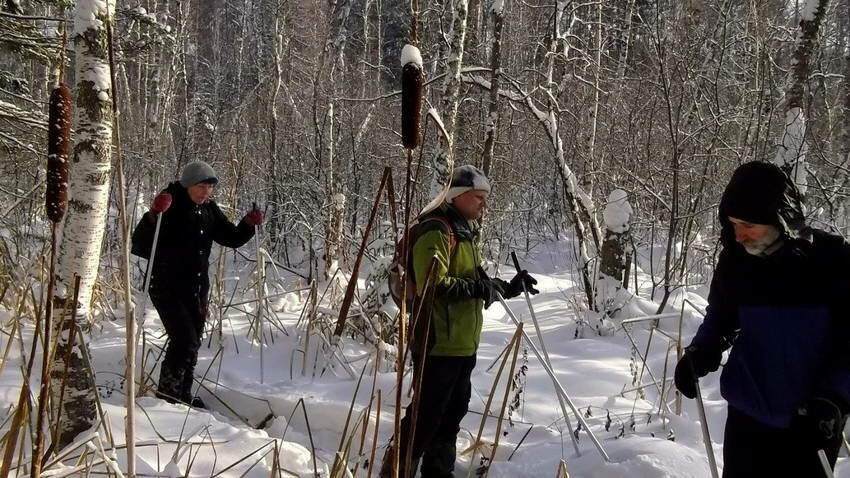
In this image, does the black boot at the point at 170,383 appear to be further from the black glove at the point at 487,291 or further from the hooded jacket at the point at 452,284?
the black glove at the point at 487,291

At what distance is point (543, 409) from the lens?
143 inches

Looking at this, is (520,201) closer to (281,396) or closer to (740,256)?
(281,396)

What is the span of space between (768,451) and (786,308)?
505mm

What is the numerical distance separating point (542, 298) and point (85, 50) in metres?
5.89

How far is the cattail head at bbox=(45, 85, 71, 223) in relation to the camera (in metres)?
0.73

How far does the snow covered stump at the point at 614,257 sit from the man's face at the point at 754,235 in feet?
13.2

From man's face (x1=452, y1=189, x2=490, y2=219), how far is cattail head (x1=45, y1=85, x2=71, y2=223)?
2.00m

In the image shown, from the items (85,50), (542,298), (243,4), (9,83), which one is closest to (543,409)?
(85,50)

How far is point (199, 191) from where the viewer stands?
3.58 metres

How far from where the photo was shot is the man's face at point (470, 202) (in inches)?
105

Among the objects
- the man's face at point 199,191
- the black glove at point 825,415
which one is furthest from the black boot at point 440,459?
the man's face at point 199,191

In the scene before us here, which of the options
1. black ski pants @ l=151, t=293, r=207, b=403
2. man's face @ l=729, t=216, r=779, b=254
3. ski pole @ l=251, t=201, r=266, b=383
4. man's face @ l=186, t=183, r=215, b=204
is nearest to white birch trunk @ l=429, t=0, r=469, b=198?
ski pole @ l=251, t=201, r=266, b=383

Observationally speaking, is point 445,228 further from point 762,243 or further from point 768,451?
point 768,451

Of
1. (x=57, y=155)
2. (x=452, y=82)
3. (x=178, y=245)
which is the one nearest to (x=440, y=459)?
(x=178, y=245)
